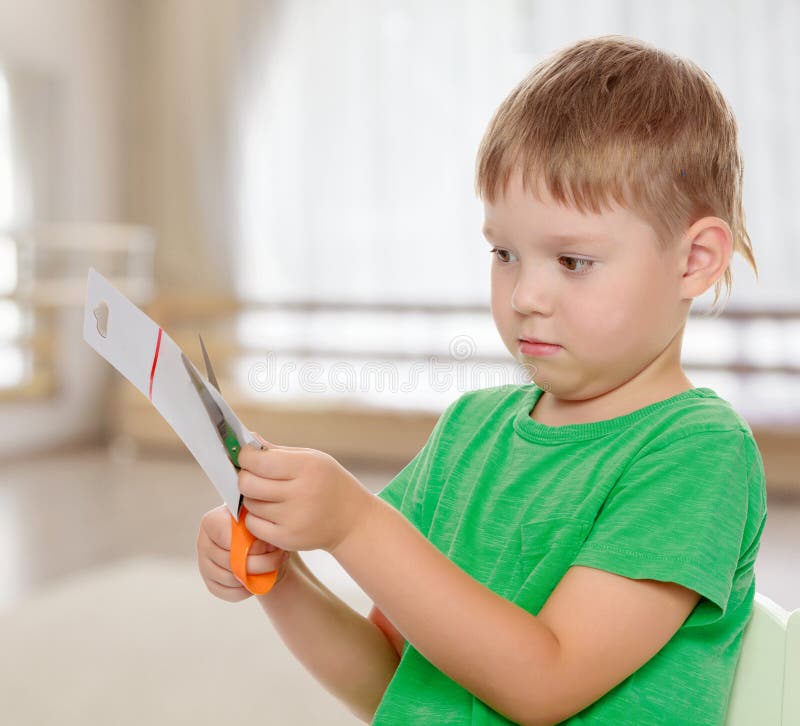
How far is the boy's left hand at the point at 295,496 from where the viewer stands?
2.05 feet

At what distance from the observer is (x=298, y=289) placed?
487cm

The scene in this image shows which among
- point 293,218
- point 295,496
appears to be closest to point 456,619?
point 295,496

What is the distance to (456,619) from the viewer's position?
633mm

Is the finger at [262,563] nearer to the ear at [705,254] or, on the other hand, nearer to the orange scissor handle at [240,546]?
the orange scissor handle at [240,546]

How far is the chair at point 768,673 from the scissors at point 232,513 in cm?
32

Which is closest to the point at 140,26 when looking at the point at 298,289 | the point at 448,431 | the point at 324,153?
the point at 324,153

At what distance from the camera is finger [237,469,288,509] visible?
0.62 metres

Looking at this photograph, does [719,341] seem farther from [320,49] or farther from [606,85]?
[606,85]

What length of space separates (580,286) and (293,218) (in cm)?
422

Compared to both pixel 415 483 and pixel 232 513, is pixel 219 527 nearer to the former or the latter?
pixel 232 513

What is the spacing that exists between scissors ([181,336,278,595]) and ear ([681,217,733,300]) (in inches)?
12.8

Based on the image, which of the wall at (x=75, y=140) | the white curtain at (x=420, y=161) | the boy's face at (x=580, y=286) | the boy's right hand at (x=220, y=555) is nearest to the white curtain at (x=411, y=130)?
the white curtain at (x=420, y=161)

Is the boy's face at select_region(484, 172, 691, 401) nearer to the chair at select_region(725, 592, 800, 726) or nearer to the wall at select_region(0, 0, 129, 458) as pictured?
the chair at select_region(725, 592, 800, 726)

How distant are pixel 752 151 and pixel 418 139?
1.39 metres
